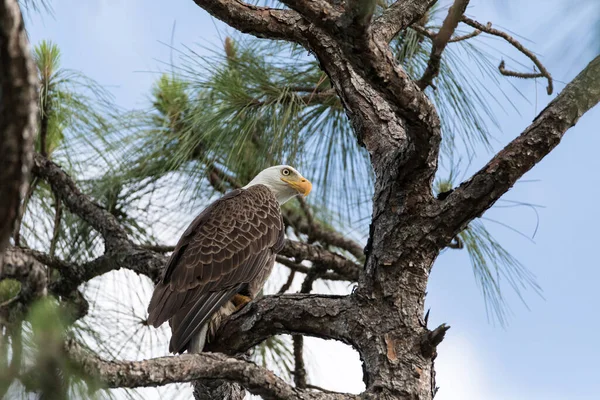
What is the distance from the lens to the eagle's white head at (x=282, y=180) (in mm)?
4578

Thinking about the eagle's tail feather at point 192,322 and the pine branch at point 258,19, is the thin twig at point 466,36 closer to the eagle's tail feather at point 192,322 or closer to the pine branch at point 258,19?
the pine branch at point 258,19

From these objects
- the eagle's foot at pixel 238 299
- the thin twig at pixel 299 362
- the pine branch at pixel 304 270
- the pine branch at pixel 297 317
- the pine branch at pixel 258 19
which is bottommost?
Answer: the pine branch at pixel 297 317

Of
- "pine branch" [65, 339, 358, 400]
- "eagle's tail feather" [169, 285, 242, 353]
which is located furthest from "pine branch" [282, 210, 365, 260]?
"pine branch" [65, 339, 358, 400]

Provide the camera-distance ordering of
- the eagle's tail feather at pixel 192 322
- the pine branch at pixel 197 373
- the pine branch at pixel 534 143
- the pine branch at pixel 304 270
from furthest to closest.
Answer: the pine branch at pixel 304 270 < the eagle's tail feather at pixel 192 322 < the pine branch at pixel 534 143 < the pine branch at pixel 197 373

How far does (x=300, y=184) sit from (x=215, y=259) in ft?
3.67

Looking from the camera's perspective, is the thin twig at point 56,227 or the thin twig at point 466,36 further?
the thin twig at point 56,227

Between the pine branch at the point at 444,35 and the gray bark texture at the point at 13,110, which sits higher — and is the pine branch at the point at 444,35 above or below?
above

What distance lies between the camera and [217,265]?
3.63 m

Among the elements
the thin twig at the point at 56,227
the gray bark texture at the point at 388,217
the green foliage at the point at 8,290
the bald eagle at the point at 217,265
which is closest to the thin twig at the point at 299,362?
the bald eagle at the point at 217,265

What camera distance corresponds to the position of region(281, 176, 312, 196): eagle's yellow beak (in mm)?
4590

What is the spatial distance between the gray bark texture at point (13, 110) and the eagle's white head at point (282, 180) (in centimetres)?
334

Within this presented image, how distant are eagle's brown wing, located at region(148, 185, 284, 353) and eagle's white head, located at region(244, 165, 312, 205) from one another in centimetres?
30

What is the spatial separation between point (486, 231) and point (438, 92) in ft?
3.00

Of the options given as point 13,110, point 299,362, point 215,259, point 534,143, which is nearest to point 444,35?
point 534,143
